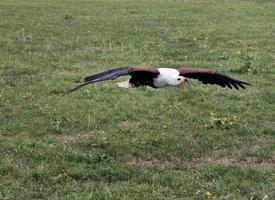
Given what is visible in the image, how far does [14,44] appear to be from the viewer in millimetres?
14062

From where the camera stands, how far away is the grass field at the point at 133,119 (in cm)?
625

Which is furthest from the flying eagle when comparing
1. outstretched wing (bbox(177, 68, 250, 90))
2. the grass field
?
the grass field

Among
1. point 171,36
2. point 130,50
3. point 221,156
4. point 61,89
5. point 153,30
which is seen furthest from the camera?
point 153,30

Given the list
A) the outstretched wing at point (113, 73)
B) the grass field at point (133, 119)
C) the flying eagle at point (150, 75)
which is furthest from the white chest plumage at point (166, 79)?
the grass field at point (133, 119)

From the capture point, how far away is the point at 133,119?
28.0 feet

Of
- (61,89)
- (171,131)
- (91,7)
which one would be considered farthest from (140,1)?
(171,131)

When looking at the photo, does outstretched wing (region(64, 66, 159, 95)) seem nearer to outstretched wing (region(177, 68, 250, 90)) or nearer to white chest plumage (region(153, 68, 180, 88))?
white chest plumage (region(153, 68, 180, 88))

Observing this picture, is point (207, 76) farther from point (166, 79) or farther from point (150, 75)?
point (150, 75)

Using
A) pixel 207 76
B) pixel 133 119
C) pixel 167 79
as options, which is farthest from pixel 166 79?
pixel 133 119

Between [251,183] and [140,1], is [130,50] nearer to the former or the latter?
[251,183]

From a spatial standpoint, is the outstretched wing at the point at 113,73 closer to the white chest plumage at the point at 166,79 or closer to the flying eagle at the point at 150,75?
the flying eagle at the point at 150,75

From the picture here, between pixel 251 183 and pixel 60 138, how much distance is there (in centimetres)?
250

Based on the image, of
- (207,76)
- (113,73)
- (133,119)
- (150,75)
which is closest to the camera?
(113,73)

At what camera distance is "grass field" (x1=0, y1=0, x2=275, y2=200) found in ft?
20.5
